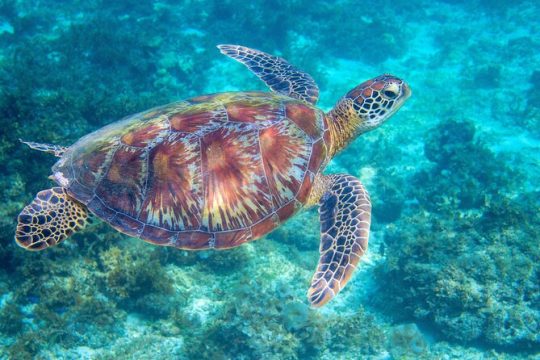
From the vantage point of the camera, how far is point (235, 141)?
3541mm

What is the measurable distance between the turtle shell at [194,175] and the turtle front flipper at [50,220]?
0.60ft

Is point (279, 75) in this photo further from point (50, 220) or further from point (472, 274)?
point (472, 274)

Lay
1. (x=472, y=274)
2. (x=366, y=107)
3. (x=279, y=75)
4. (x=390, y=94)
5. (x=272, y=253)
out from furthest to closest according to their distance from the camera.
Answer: (x=272, y=253)
(x=279, y=75)
(x=472, y=274)
(x=366, y=107)
(x=390, y=94)

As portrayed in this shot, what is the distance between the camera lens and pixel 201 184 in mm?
3449

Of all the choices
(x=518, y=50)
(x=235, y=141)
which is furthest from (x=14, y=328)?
(x=518, y=50)

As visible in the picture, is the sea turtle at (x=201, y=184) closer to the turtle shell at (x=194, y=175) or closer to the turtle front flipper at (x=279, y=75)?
the turtle shell at (x=194, y=175)

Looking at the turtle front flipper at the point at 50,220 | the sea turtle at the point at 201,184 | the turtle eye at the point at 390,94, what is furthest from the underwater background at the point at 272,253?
the turtle eye at the point at 390,94

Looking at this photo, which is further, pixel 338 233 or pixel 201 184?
pixel 338 233

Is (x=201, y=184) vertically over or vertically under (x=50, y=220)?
over

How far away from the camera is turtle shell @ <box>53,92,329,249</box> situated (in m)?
3.40

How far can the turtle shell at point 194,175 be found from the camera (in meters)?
3.40

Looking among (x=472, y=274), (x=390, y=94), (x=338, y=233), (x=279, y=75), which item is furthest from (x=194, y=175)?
(x=472, y=274)

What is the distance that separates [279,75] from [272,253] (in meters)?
3.32

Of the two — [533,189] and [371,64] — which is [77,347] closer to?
[533,189]
